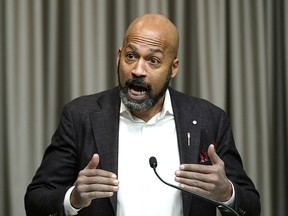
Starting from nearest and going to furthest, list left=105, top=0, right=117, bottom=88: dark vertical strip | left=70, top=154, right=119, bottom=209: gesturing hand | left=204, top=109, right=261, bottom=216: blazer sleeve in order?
1. left=70, top=154, right=119, bottom=209: gesturing hand
2. left=204, top=109, right=261, bottom=216: blazer sleeve
3. left=105, top=0, right=117, bottom=88: dark vertical strip

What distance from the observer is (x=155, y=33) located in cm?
208

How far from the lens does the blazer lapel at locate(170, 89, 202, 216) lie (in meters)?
2.04

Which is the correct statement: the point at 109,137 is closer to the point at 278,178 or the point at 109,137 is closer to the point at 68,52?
the point at 68,52

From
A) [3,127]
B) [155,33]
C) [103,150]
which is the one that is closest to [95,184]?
[103,150]

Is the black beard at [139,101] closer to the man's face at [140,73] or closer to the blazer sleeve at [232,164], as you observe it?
the man's face at [140,73]

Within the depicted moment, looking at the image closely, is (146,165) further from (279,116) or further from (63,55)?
(279,116)

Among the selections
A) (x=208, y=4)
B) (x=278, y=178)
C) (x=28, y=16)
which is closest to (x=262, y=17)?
(x=208, y=4)

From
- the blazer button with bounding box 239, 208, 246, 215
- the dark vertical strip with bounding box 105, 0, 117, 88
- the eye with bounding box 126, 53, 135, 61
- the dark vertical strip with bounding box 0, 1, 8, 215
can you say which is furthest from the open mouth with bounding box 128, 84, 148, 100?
the dark vertical strip with bounding box 0, 1, 8, 215

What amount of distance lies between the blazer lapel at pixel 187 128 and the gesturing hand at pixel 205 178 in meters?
0.27

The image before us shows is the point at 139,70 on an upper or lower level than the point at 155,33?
lower

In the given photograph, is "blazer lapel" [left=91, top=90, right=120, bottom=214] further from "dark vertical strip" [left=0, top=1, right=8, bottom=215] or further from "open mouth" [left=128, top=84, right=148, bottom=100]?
"dark vertical strip" [left=0, top=1, right=8, bottom=215]

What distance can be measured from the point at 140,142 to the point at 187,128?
19 cm

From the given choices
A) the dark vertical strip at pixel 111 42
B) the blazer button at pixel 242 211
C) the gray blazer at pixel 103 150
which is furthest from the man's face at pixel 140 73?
the dark vertical strip at pixel 111 42

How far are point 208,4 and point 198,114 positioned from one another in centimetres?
83
